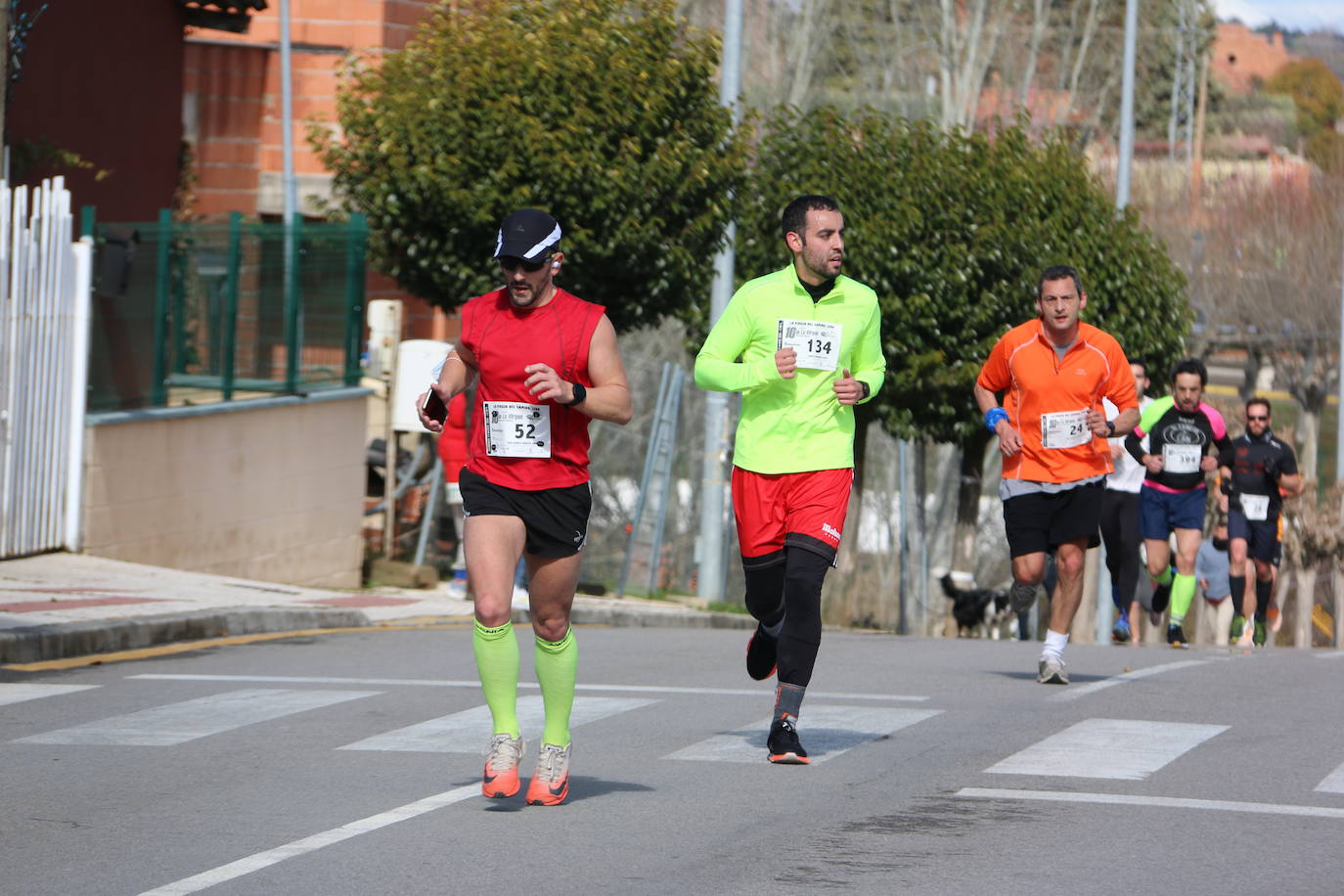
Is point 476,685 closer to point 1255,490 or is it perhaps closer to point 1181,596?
point 1181,596

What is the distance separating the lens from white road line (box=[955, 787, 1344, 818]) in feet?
24.4

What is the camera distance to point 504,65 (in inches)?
782

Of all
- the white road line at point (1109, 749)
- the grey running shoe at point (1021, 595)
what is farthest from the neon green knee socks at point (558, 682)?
the grey running shoe at point (1021, 595)

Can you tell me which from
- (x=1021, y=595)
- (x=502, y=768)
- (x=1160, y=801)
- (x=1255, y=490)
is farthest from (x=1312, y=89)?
(x=502, y=768)

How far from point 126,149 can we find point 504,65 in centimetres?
465

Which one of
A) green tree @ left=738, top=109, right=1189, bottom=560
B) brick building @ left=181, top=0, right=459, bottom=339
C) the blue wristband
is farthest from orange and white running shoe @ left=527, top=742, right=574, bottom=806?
brick building @ left=181, top=0, right=459, bottom=339

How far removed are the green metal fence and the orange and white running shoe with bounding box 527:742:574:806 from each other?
9.50 metres

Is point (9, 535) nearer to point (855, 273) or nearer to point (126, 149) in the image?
point (126, 149)

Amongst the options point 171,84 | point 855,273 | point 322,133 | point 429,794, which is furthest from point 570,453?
point 855,273

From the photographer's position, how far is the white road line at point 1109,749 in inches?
327

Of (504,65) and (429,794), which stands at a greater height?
(504,65)

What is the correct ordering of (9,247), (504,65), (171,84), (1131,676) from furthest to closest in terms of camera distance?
(171,84) < (504,65) < (9,247) < (1131,676)

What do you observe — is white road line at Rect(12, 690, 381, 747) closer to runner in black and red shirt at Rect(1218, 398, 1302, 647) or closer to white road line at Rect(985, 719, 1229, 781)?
white road line at Rect(985, 719, 1229, 781)

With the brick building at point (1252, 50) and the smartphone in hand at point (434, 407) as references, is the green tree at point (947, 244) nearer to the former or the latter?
the smartphone in hand at point (434, 407)
